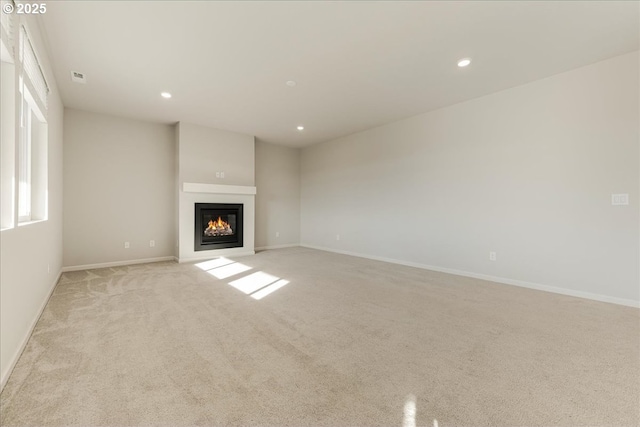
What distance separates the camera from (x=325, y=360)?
176 centimetres

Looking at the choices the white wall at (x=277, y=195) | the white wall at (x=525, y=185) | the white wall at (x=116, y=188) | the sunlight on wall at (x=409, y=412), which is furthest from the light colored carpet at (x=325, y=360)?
the white wall at (x=277, y=195)

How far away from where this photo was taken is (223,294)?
311 centimetres

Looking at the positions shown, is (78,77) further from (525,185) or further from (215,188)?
(525,185)

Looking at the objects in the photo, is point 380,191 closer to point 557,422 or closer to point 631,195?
point 631,195

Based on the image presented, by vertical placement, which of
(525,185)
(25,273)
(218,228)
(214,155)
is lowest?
(25,273)

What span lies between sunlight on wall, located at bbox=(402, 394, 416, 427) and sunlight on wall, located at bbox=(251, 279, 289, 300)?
195 centimetres

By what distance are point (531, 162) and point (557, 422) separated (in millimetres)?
3221

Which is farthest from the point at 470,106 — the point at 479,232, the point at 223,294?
the point at 223,294

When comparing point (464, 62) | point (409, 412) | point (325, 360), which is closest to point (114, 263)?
point (325, 360)

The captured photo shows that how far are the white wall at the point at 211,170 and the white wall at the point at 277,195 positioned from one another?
585 mm

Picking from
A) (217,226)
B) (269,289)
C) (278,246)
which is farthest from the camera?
(278,246)

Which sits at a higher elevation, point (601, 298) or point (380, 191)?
point (380, 191)

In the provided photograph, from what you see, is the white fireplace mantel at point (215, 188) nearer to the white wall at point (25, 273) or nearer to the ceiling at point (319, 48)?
the ceiling at point (319, 48)

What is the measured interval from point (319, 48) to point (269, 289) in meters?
2.76
